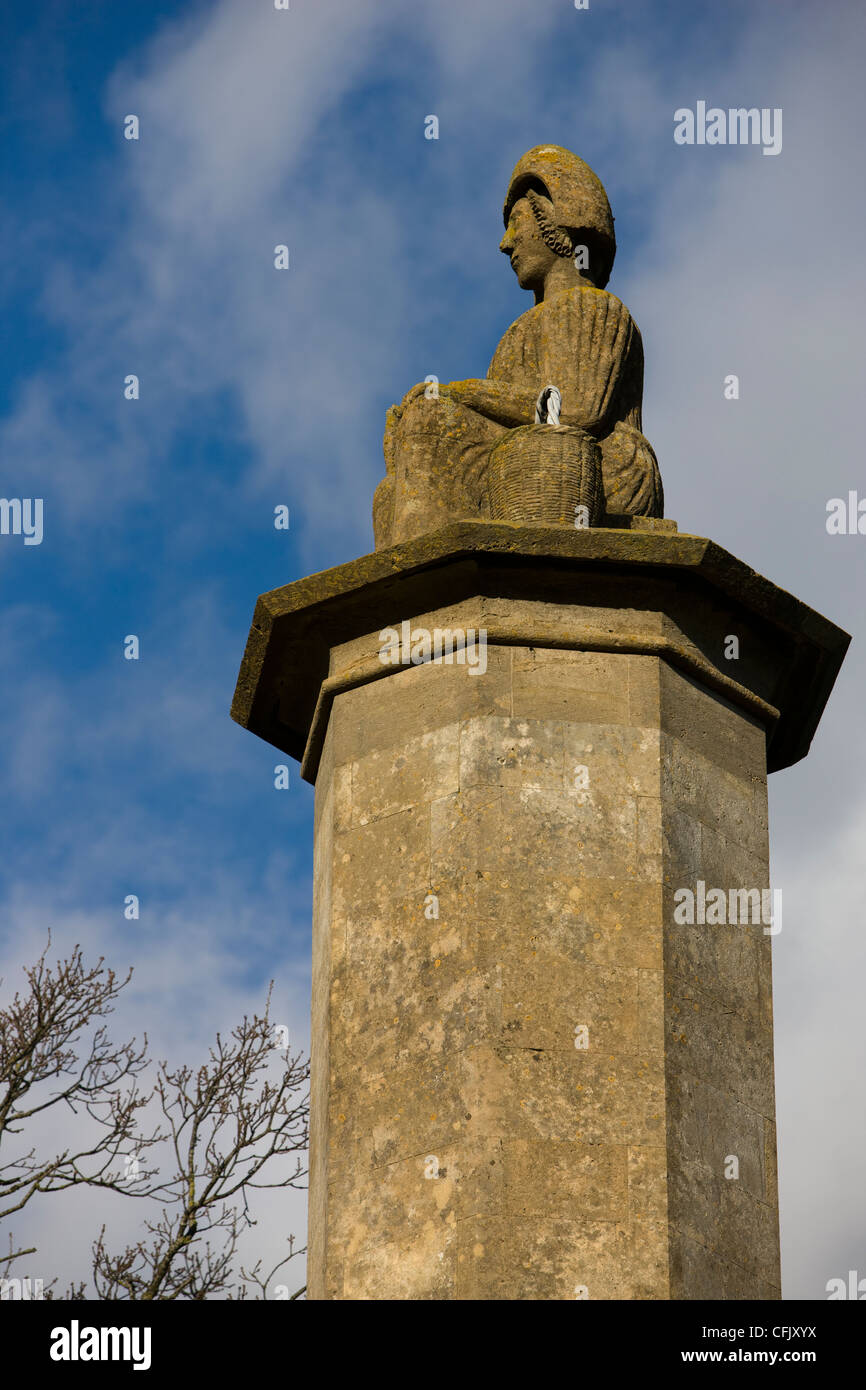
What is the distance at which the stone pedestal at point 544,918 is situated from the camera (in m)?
6.14

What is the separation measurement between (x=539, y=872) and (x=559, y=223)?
10.1 ft

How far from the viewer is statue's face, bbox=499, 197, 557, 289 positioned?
849 centimetres

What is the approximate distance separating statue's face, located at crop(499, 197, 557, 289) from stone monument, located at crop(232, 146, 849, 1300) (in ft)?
3.21

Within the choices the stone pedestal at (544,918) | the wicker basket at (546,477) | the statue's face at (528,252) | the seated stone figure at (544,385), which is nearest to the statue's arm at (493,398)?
the seated stone figure at (544,385)

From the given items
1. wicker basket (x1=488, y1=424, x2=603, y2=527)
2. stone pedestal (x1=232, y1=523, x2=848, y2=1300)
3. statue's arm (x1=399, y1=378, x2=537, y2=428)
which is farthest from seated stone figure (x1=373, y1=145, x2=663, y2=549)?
stone pedestal (x1=232, y1=523, x2=848, y2=1300)

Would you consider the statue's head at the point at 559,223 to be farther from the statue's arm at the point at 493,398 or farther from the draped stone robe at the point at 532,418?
the statue's arm at the point at 493,398

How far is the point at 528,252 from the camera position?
8516 millimetres

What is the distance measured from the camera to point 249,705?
778 cm

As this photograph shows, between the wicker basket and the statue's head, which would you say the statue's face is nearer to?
the statue's head

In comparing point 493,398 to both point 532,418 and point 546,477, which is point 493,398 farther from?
point 546,477

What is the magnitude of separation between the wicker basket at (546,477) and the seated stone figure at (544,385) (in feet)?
0.87
